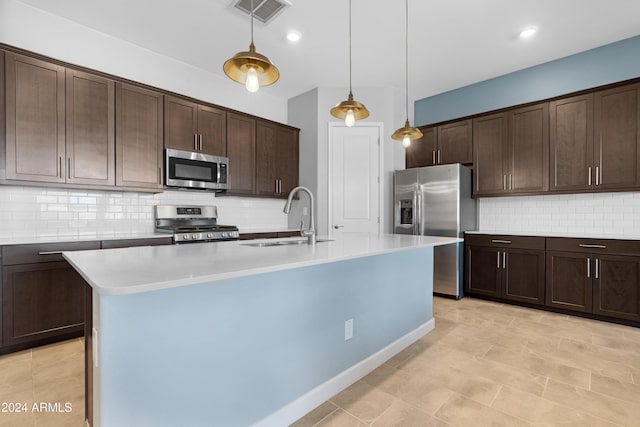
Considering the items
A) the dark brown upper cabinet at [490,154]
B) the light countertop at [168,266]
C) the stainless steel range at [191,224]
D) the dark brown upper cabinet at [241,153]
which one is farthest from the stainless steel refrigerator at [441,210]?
the light countertop at [168,266]

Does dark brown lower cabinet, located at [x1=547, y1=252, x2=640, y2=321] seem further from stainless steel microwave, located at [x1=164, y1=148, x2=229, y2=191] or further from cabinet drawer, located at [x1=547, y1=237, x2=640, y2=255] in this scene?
stainless steel microwave, located at [x1=164, y1=148, x2=229, y2=191]

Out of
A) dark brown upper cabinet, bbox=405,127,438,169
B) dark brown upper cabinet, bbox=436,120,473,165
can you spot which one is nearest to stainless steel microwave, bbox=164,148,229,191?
dark brown upper cabinet, bbox=405,127,438,169

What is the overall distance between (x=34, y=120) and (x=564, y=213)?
5.53 m

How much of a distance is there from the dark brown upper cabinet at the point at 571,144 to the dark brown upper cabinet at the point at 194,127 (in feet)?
12.9

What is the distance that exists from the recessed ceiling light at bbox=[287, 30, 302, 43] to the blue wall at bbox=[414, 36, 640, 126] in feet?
8.43

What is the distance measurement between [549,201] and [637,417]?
2.81m

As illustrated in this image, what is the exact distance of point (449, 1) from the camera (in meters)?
2.72

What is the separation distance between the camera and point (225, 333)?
1369 mm

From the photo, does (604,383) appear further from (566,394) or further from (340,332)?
(340,332)

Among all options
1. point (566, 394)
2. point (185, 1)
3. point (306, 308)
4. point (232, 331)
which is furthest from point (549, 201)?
point (185, 1)

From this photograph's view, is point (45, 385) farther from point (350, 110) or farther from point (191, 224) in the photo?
point (350, 110)

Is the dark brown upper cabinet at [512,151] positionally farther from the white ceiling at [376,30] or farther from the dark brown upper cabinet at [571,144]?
the white ceiling at [376,30]

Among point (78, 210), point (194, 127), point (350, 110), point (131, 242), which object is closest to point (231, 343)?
point (350, 110)

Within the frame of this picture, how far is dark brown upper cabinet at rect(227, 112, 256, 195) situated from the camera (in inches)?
157
